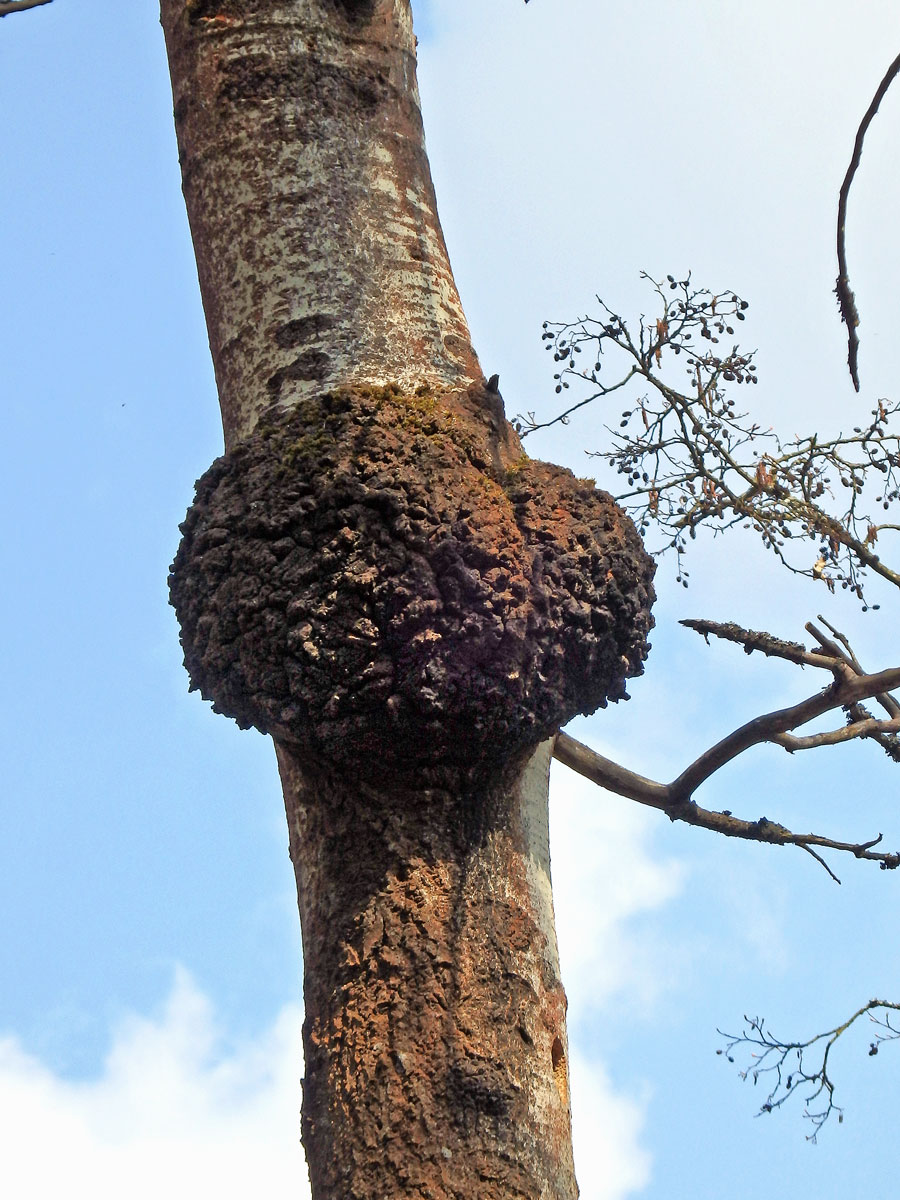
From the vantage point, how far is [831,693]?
3.71 meters

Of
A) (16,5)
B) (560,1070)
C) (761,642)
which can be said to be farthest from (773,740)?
(16,5)

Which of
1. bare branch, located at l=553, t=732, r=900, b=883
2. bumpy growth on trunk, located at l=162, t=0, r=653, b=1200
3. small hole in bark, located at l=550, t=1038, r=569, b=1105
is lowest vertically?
small hole in bark, located at l=550, t=1038, r=569, b=1105

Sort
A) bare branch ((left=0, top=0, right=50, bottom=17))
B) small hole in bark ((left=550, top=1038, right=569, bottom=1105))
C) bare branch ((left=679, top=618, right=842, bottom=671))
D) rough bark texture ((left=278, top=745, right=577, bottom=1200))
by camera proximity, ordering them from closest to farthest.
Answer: rough bark texture ((left=278, top=745, right=577, bottom=1200)) → small hole in bark ((left=550, top=1038, right=569, bottom=1105)) → bare branch ((left=0, top=0, right=50, bottom=17)) → bare branch ((left=679, top=618, right=842, bottom=671))

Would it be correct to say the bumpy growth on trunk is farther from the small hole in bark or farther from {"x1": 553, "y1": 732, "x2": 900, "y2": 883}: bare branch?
{"x1": 553, "y1": 732, "x2": 900, "y2": 883}: bare branch

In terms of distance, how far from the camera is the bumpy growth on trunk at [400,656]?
1849 mm

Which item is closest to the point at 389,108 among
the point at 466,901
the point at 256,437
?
the point at 256,437

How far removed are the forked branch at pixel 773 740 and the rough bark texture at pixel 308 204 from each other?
1.45 metres

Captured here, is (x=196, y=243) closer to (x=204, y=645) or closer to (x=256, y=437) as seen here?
(x=256, y=437)

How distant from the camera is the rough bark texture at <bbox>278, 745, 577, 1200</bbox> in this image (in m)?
1.79

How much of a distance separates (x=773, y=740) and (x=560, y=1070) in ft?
6.72

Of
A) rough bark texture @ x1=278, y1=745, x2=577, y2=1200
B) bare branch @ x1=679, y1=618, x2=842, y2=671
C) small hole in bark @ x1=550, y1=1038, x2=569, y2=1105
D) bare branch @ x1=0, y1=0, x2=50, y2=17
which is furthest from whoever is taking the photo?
bare branch @ x1=679, y1=618, x2=842, y2=671

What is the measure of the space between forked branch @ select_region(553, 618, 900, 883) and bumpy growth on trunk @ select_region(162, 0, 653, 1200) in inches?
55.6

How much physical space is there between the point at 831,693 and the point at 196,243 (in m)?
2.15

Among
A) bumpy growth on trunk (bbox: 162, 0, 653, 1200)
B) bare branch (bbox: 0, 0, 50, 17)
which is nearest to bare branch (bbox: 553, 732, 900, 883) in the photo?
bumpy growth on trunk (bbox: 162, 0, 653, 1200)
